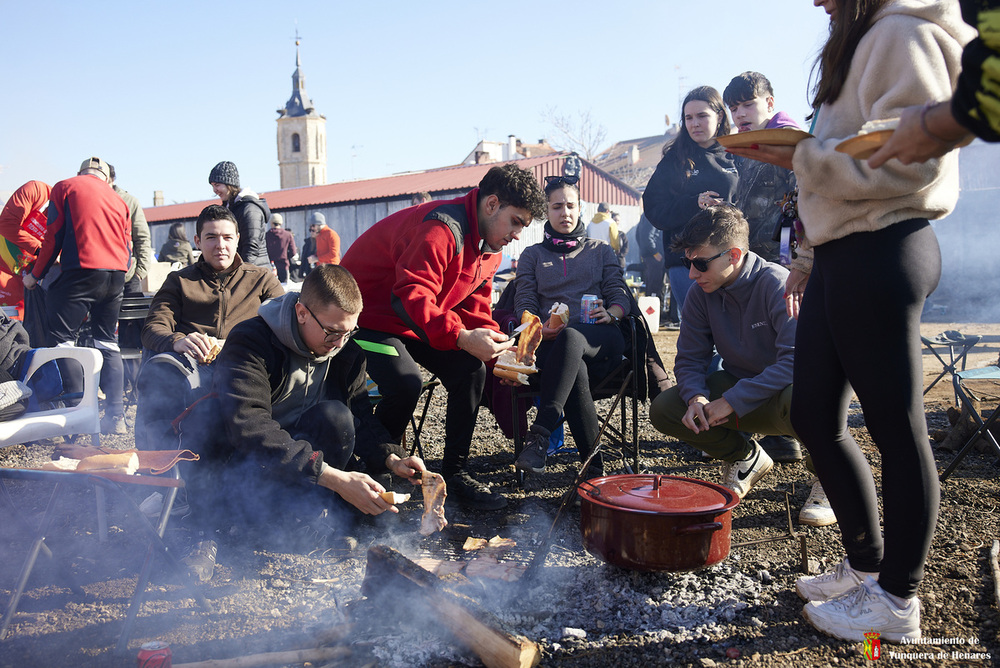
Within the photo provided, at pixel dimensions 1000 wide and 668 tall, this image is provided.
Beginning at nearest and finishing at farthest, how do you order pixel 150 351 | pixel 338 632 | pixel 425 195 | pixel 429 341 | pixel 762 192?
1. pixel 338 632
2. pixel 429 341
3. pixel 150 351
4. pixel 762 192
5. pixel 425 195

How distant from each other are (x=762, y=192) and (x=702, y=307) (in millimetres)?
1162

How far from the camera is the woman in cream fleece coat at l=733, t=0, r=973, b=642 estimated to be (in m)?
1.90

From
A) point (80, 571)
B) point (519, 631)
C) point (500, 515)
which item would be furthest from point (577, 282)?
point (80, 571)

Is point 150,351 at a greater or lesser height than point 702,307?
lesser

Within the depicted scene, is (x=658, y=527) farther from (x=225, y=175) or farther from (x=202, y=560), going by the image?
(x=225, y=175)

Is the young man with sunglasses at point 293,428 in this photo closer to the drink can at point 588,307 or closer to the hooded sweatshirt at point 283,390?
the hooded sweatshirt at point 283,390

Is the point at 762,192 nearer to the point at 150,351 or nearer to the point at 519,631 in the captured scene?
the point at 519,631

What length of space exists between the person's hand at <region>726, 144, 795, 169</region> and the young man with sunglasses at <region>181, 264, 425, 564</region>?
1.64 m

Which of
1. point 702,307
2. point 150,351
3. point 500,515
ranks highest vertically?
point 702,307

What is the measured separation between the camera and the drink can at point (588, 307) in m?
4.16

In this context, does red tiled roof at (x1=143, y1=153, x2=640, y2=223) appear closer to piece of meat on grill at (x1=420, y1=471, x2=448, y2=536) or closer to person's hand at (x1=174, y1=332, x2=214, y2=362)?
person's hand at (x1=174, y1=332, x2=214, y2=362)

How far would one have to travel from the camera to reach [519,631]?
235cm

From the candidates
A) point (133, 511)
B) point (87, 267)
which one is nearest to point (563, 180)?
point (133, 511)

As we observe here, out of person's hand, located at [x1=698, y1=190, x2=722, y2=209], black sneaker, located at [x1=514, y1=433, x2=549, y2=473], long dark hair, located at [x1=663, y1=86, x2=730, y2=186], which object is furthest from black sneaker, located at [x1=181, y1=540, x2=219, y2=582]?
long dark hair, located at [x1=663, y1=86, x2=730, y2=186]
